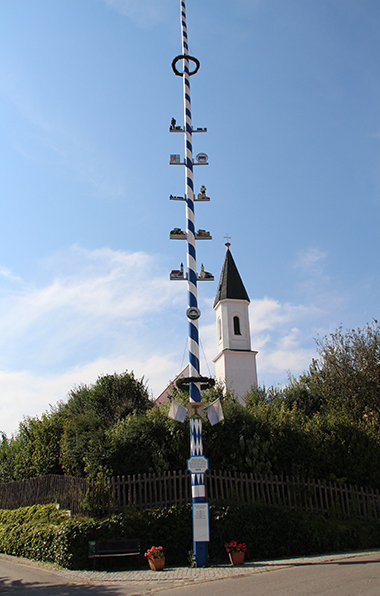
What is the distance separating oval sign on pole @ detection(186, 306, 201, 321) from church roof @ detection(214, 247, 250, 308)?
28.7m

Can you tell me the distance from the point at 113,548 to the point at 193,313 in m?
5.88

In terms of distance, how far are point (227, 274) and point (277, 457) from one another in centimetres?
3013

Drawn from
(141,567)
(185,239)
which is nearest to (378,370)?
(185,239)

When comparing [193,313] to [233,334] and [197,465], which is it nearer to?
[197,465]

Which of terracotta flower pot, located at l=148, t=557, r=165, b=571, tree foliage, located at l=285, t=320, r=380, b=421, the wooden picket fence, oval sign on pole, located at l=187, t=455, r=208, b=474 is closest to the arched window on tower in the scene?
tree foliage, located at l=285, t=320, r=380, b=421

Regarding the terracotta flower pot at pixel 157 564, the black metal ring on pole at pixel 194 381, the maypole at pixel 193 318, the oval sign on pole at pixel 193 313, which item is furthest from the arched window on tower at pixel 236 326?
the terracotta flower pot at pixel 157 564

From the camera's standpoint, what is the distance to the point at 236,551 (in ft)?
33.3

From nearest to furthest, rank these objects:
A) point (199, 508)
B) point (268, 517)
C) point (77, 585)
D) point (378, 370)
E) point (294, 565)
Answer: point (77, 585) < point (294, 565) < point (199, 508) < point (268, 517) < point (378, 370)

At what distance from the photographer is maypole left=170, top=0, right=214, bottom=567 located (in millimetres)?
10234

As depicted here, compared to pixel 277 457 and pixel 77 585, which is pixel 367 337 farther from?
pixel 77 585

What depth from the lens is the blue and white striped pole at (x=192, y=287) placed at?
1055 centimetres

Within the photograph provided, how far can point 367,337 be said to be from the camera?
77.6 ft

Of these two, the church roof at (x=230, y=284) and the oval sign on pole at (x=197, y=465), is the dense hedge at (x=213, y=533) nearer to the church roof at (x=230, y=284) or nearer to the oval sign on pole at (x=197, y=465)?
the oval sign on pole at (x=197, y=465)

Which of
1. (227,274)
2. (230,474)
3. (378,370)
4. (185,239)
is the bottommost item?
(230,474)
